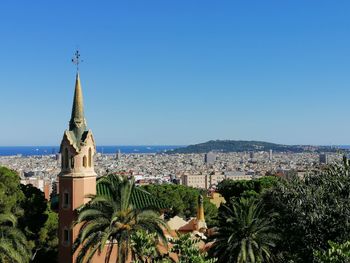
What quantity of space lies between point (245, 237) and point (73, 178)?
Answer: 25.9 feet

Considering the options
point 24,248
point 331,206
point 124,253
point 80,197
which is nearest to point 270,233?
point 331,206

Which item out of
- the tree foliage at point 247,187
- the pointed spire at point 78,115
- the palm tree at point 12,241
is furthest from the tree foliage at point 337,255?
the tree foliage at point 247,187

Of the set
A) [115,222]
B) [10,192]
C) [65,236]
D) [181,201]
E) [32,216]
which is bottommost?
[181,201]

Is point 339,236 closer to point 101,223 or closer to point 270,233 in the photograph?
point 270,233

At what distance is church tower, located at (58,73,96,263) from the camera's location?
21.6m

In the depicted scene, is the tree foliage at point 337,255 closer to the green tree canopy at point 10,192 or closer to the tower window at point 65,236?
the tower window at point 65,236

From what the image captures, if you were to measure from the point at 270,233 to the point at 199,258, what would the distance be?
903cm

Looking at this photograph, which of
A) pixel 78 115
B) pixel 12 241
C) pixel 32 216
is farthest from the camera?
pixel 32 216

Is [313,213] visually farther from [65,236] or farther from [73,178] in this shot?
[65,236]

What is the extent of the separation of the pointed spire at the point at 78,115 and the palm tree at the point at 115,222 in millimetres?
4312

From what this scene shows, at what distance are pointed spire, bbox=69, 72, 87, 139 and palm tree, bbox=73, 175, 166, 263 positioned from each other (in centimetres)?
431

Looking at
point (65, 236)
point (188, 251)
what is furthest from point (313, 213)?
point (65, 236)

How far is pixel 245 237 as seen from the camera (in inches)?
762

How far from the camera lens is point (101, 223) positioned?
18562mm
